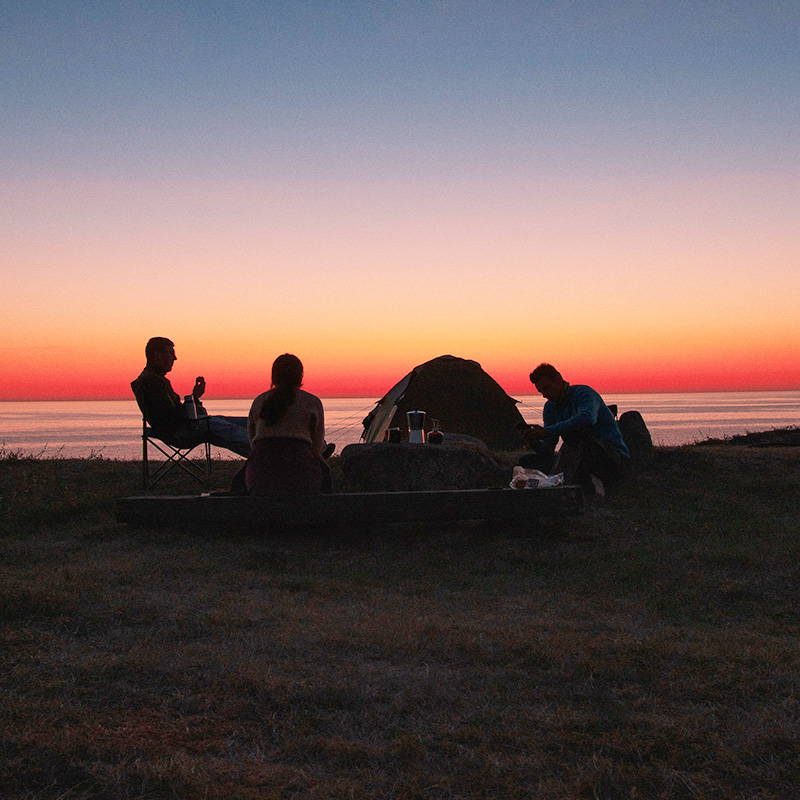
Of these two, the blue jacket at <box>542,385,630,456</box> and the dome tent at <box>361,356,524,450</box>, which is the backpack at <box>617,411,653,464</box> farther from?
the dome tent at <box>361,356,524,450</box>

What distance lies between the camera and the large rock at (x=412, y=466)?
8438mm

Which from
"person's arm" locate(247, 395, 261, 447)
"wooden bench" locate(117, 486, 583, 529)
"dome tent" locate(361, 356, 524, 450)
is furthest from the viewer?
"dome tent" locate(361, 356, 524, 450)

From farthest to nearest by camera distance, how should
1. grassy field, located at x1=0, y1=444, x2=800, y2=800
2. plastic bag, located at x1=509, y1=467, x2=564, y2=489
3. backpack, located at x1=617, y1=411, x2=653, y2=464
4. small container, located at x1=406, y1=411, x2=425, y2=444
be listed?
backpack, located at x1=617, y1=411, x2=653, y2=464 → small container, located at x1=406, y1=411, x2=425, y2=444 → plastic bag, located at x1=509, y1=467, x2=564, y2=489 → grassy field, located at x1=0, y1=444, x2=800, y2=800

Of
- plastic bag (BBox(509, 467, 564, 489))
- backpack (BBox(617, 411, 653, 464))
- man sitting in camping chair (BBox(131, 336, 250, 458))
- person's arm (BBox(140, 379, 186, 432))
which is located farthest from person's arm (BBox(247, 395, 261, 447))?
backpack (BBox(617, 411, 653, 464))

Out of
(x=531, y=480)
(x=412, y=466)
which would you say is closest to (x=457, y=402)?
(x=412, y=466)

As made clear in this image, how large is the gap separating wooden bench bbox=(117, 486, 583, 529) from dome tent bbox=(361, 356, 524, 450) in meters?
6.15

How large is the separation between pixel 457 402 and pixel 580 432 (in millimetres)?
5172

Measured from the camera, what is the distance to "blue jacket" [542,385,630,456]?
838 centimetres

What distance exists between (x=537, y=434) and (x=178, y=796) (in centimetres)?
607

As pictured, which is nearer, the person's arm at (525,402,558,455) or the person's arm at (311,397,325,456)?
the person's arm at (311,397,325,456)

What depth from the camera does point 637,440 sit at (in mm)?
9734

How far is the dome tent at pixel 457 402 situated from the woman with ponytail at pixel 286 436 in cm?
621

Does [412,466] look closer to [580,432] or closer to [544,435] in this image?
[544,435]

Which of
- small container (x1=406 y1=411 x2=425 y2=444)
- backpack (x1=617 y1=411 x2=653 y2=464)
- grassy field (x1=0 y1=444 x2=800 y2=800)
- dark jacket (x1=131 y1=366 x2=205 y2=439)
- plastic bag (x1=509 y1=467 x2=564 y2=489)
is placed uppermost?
dark jacket (x1=131 y1=366 x2=205 y2=439)
